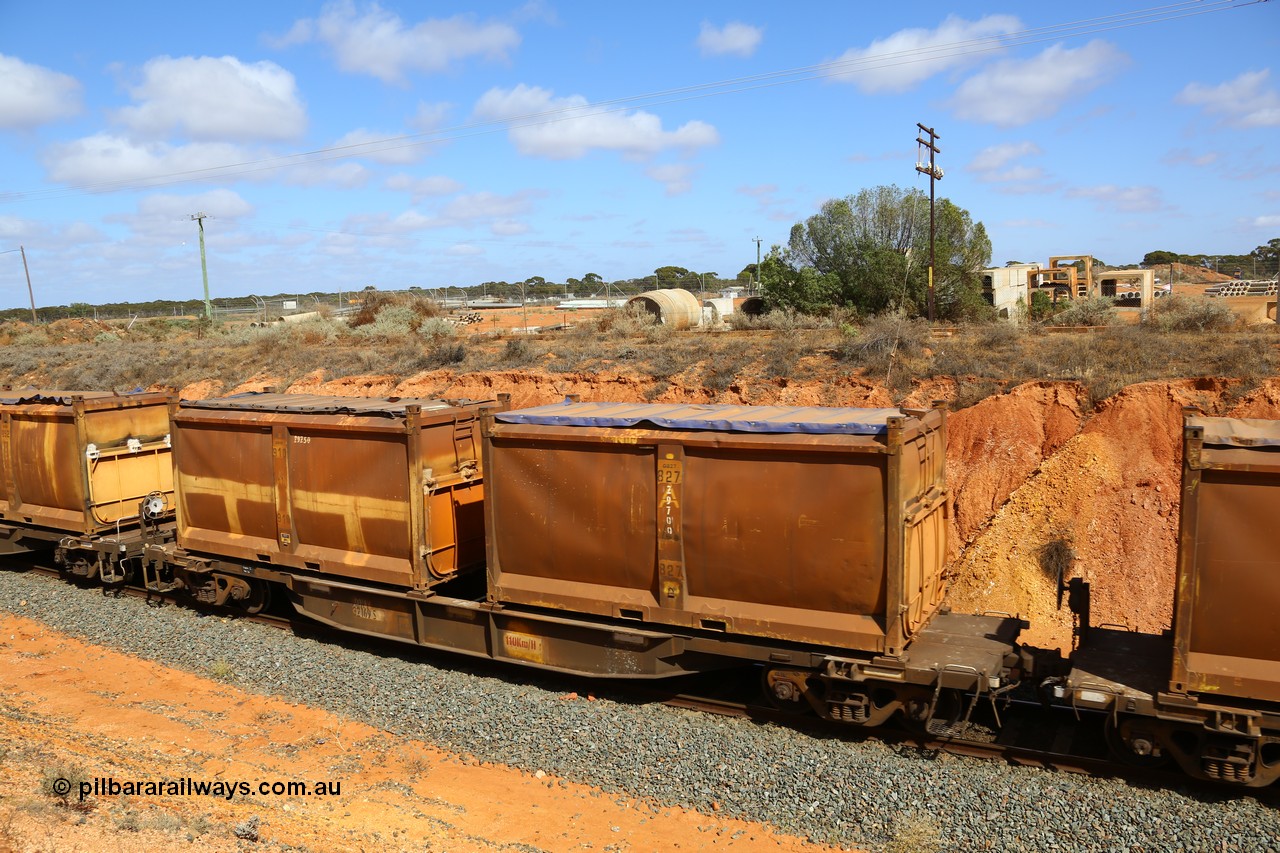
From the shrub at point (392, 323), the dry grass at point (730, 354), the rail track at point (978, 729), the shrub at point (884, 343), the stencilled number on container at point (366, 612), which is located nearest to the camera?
the rail track at point (978, 729)

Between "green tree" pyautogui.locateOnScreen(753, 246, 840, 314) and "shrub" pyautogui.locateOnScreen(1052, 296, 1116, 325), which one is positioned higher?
"green tree" pyautogui.locateOnScreen(753, 246, 840, 314)

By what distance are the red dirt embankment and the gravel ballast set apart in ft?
15.1

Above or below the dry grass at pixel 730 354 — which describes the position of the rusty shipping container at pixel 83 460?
below

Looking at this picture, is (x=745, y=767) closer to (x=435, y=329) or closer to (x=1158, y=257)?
(x=435, y=329)

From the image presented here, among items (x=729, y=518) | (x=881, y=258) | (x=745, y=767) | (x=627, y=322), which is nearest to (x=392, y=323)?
(x=627, y=322)

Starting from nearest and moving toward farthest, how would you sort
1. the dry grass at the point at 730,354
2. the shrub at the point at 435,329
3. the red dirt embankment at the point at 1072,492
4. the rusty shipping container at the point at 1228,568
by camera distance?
the rusty shipping container at the point at 1228,568
the red dirt embankment at the point at 1072,492
the dry grass at the point at 730,354
the shrub at the point at 435,329

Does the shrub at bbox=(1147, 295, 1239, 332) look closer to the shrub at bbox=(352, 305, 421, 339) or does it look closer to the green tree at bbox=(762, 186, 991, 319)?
the green tree at bbox=(762, 186, 991, 319)

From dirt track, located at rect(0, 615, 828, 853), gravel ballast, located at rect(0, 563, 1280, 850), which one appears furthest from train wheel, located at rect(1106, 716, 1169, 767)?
dirt track, located at rect(0, 615, 828, 853)

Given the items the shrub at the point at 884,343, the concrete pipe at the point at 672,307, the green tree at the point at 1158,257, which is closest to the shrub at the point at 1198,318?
the shrub at the point at 884,343

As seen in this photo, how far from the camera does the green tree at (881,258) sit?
32406mm

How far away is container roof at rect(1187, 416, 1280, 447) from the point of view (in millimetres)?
6570

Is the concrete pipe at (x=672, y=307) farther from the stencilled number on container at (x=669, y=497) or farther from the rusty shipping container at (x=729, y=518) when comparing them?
the stencilled number on container at (x=669, y=497)

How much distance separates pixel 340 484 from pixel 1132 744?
8.78 metres

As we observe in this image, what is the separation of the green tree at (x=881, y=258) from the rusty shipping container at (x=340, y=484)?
2344 cm
